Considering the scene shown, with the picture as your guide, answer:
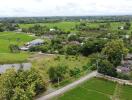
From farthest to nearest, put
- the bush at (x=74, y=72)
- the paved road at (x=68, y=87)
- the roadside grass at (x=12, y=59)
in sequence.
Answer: the roadside grass at (x=12, y=59) < the bush at (x=74, y=72) < the paved road at (x=68, y=87)

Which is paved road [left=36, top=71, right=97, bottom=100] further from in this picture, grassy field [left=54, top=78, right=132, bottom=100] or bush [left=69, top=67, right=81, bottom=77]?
bush [left=69, top=67, right=81, bottom=77]

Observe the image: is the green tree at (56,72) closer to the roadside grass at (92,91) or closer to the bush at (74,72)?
the bush at (74,72)

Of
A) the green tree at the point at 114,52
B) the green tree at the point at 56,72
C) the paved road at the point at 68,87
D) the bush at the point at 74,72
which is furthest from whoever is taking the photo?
the green tree at the point at 114,52

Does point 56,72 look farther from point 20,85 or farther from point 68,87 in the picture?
point 20,85

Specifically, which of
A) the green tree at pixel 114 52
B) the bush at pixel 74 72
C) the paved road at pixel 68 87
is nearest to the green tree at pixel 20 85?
the paved road at pixel 68 87

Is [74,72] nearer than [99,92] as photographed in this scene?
No

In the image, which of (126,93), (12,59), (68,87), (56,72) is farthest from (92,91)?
(12,59)

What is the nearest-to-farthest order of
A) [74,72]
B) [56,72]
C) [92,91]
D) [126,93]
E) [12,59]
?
1. [126,93]
2. [92,91]
3. [56,72]
4. [74,72]
5. [12,59]

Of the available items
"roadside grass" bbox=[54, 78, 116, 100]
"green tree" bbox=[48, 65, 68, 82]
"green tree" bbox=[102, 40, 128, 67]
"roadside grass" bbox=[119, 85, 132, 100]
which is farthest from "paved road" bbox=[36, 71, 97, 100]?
"green tree" bbox=[102, 40, 128, 67]
